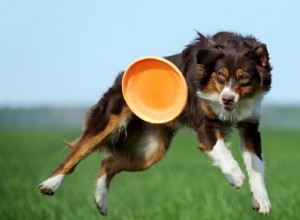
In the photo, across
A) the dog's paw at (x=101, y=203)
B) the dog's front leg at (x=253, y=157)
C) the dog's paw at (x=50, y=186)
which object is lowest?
the dog's paw at (x=101, y=203)

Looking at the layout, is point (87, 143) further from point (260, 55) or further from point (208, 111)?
point (260, 55)

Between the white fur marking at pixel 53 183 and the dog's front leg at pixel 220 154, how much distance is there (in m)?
1.61

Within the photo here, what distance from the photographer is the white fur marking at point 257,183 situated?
7457 mm

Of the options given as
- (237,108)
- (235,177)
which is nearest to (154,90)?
(237,108)

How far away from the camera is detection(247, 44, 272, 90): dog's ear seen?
747cm

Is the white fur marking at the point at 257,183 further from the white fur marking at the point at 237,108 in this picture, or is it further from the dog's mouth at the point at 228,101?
the dog's mouth at the point at 228,101

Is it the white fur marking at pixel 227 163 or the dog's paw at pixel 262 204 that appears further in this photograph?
the dog's paw at pixel 262 204

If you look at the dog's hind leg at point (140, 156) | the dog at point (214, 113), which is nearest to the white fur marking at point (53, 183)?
the dog at point (214, 113)

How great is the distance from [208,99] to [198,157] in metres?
20.3

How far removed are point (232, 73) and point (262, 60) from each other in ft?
1.25

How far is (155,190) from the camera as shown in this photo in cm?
1609

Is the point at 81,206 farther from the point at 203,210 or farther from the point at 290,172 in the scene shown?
the point at 290,172

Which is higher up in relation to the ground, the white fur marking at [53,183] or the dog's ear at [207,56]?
the dog's ear at [207,56]

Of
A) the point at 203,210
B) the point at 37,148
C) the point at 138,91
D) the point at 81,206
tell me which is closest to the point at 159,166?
the point at 37,148
